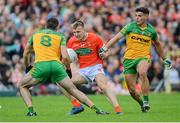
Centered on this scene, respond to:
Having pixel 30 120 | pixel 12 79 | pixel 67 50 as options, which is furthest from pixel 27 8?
pixel 30 120

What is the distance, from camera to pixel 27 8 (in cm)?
3403

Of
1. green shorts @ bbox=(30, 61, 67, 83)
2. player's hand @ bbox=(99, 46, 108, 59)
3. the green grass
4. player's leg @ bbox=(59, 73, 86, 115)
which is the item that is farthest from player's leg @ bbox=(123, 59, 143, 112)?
green shorts @ bbox=(30, 61, 67, 83)

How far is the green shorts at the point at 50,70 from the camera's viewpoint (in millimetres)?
17672

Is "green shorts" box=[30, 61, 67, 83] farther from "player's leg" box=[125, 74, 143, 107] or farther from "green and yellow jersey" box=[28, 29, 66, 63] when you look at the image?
"player's leg" box=[125, 74, 143, 107]

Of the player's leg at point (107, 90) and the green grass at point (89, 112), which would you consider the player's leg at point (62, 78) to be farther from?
the player's leg at point (107, 90)

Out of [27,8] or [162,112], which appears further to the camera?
[27,8]

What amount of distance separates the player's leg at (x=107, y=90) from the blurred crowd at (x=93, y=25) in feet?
36.6

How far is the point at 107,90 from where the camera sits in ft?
61.6

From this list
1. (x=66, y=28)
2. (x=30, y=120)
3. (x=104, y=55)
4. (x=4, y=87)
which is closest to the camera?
(x=30, y=120)

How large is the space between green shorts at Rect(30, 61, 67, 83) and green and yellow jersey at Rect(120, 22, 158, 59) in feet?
7.51

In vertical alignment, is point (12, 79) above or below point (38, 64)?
below

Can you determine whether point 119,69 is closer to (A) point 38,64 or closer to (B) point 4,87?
(B) point 4,87

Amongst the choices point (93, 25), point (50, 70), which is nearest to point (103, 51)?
point (50, 70)

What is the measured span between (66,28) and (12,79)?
361 centimetres
